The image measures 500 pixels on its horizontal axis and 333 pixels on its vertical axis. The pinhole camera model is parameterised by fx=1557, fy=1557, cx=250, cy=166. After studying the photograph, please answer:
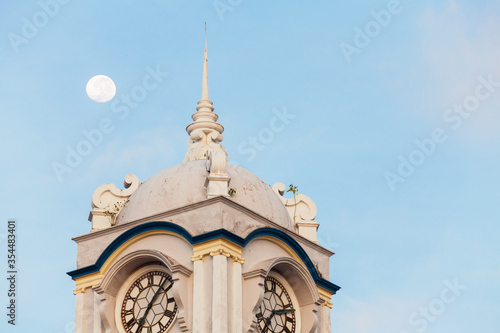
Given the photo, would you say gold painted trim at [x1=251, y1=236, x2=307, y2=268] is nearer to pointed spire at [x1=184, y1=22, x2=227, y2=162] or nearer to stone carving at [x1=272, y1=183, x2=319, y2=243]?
stone carving at [x1=272, y1=183, x2=319, y2=243]

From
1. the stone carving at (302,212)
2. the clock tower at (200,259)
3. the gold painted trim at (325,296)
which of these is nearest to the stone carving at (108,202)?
the clock tower at (200,259)

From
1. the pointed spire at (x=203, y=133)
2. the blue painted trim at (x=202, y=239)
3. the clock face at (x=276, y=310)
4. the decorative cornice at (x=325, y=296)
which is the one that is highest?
the pointed spire at (x=203, y=133)

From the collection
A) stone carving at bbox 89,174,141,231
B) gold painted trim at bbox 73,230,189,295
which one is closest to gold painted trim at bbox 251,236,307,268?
gold painted trim at bbox 73,230,189,295

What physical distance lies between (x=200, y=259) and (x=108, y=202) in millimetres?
3730

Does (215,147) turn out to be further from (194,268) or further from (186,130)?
(194,268)

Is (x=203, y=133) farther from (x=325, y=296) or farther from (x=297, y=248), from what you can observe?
(x=325, y=296)

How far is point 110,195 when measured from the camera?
3831 centimetres

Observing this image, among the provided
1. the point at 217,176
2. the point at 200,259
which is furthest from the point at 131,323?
the point at 217,176

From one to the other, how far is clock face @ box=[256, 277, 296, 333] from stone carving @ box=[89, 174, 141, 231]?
13.7ft

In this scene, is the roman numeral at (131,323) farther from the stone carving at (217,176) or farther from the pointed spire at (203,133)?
the pointed spire at (203,133)

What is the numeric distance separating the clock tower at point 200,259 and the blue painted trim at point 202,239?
0.08 feet

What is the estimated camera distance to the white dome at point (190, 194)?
1470 inches

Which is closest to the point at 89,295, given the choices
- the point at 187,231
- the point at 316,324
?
the point at 187,231

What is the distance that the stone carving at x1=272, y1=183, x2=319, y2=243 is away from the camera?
127 feet
